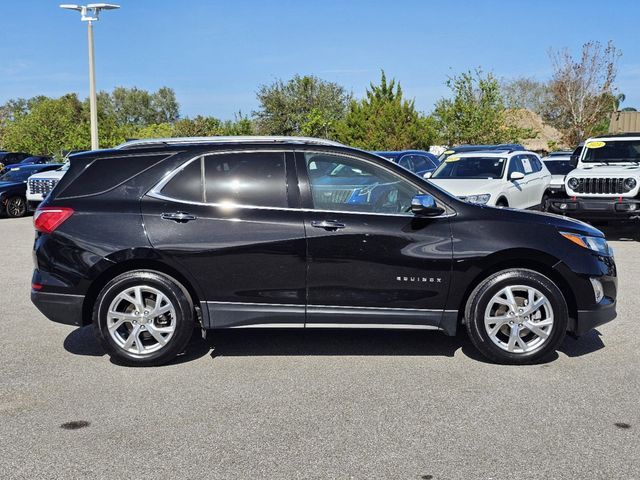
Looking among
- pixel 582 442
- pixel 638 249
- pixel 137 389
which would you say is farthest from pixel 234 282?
pixel 638 249

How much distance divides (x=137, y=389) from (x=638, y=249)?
33.8ft

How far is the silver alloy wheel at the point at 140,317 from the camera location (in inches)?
224

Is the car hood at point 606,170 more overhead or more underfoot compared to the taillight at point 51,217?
more overhead

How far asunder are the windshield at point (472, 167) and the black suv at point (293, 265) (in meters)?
8.71

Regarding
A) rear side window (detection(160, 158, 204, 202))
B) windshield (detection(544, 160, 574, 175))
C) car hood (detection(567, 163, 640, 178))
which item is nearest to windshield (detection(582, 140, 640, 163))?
car hood (detection(567, 163, 640, 178))

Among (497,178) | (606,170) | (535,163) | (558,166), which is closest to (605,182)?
(606,170)

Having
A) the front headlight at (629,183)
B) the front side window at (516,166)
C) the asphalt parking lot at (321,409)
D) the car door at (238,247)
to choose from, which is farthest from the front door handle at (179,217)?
the front headlight at (629,183)

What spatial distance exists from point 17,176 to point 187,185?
18.6 meters

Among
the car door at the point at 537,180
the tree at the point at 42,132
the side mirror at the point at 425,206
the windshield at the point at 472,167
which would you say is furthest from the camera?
the tree at the point at 42,132

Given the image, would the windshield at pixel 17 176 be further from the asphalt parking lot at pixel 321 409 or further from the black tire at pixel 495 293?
the black tire at pixel 495 293

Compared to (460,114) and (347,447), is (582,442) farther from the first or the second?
(460,114)

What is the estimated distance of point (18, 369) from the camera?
5.72 meters

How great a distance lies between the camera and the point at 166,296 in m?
5.70

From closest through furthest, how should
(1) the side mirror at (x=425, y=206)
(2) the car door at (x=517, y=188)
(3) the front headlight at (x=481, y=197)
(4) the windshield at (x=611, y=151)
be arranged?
(1) the side mirror at (x=425, y=206)
(3) the front headlight at (x=481, y=197)
(2) the car door at (x=517, y=188)
(4) the windshield at (x=611, y=151)
